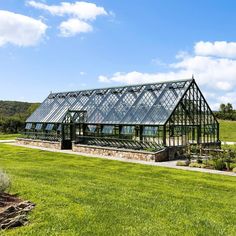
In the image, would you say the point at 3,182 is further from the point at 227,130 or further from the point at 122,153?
the point at 227,130

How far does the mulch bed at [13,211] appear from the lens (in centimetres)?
713

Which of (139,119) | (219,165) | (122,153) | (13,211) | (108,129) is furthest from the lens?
(108,129)

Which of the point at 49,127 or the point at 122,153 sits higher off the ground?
the point at 49,127

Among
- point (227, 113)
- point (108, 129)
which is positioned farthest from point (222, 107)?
point (108, 129)

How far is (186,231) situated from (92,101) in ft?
93.7

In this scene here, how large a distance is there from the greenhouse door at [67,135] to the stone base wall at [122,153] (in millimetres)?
2334

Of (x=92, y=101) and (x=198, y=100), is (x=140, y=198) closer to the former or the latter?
(x=198, y=100)

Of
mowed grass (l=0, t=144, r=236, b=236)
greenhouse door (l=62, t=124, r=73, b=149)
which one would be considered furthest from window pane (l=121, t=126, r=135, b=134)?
mowed grass (l=0, t=144, r=236, b=236)

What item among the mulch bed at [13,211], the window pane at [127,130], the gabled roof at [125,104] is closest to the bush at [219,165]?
the gabled roof at [125,104]

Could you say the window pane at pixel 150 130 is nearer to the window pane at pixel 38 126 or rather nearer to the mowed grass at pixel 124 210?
the mowed grass at pixel 124 210

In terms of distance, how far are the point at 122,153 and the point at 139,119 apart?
3.15 metres

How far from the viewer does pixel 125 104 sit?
30.8m

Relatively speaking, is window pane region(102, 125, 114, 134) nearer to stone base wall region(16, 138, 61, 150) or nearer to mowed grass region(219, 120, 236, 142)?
stone base wall region(16, 138, 61, 150)

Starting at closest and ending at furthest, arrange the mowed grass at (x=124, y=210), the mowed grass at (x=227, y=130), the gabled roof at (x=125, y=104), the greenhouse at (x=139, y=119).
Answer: the mowed grass at (x=124, y=210)
the greenhouse at (x=139, y=119)
the gabled roof at (x=125, y=104)
the mowed grass at (x=227, y=130)
